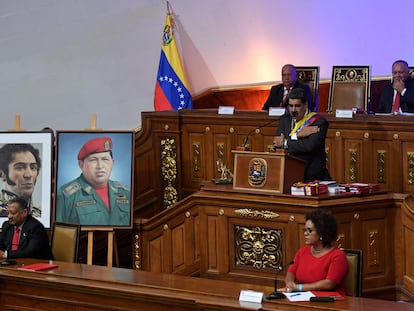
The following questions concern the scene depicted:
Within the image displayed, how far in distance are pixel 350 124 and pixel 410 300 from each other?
186 centimetres

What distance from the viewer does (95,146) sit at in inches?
314

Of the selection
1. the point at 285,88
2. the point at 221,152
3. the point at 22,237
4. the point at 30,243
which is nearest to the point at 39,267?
the point at 30,243

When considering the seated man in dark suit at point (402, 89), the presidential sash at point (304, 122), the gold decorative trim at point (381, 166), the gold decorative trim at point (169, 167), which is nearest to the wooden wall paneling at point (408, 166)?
the gold decorative trim at point (381, 166)

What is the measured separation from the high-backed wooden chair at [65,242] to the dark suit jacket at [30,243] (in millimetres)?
76

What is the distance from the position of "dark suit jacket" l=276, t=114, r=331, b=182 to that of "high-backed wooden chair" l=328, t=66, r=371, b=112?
6.85 feet

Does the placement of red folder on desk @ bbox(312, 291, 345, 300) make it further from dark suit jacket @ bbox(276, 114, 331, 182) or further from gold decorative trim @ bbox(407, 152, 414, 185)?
gold decorative trim @ bbox(407, 152, 414, 185)

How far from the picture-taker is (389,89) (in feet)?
27.7

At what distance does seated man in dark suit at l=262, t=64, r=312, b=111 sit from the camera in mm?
8727

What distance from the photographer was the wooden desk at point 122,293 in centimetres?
471

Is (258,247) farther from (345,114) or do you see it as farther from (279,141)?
(345,114)

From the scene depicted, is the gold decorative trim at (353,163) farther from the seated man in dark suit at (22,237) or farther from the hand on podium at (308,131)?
the seated man in dark suit at (22,237)

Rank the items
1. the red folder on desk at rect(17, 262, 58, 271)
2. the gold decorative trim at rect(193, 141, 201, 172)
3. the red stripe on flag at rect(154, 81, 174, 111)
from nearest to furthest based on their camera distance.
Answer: the red folder on desk at rect(17, 262, 58, 271) < the gold decorative trim at rect(193, 141, 201, 172) < the red stripe on flag at rect(154, 81, 174, 111)

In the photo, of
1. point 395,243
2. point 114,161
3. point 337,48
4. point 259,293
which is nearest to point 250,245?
point 395,243

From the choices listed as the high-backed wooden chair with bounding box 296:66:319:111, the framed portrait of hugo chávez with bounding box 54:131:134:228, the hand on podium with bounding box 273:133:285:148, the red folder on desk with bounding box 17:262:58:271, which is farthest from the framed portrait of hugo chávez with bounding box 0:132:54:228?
the high-backed wooden chair with bounding box 296:66:319:111
